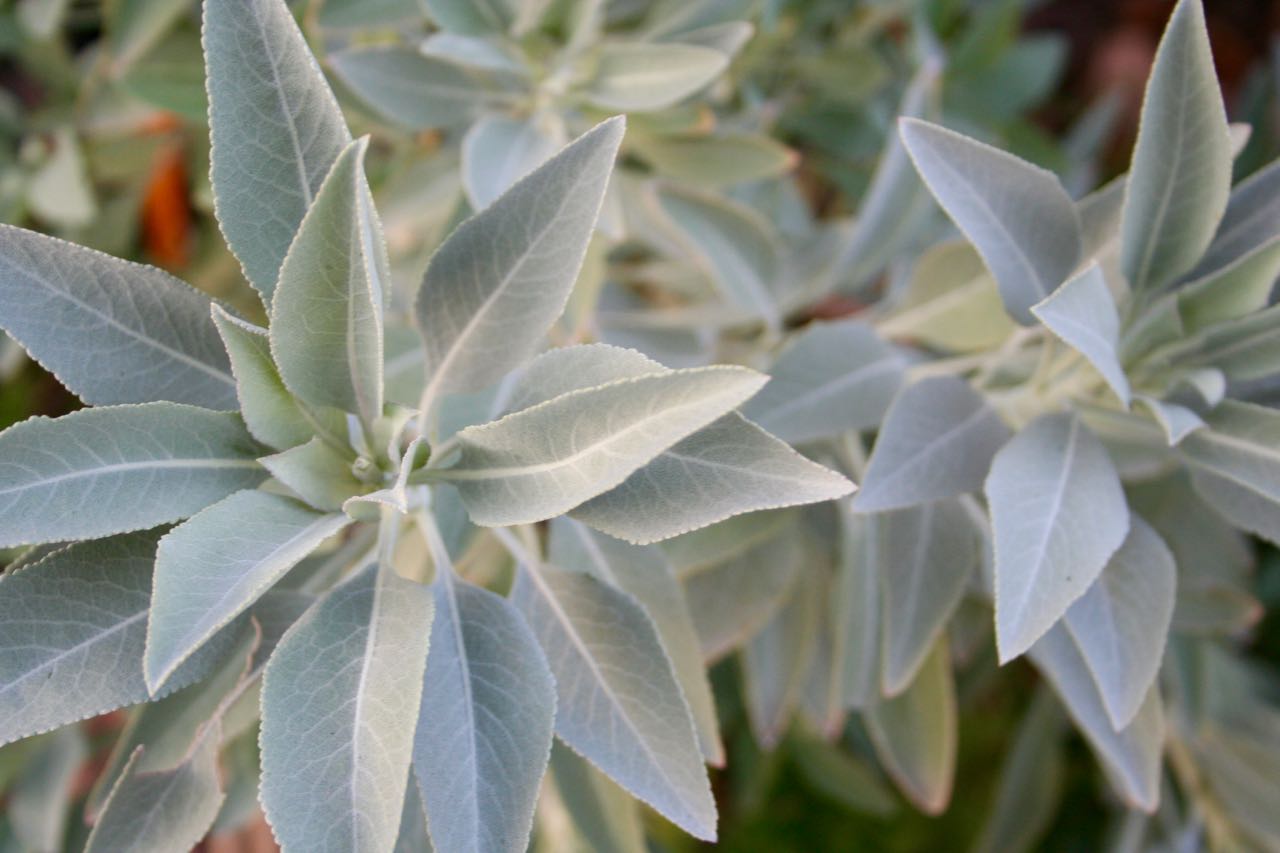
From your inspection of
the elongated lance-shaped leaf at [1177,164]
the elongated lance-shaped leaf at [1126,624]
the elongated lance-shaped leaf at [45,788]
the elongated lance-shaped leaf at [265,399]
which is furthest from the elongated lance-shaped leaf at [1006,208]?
the elongated lance-shaped leaf at [45,788]

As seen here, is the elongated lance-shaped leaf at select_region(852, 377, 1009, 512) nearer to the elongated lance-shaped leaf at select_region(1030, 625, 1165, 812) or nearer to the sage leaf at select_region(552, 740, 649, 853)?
the elongated lance-shaped leaf at select_region(1030, 625, 1165, 812)

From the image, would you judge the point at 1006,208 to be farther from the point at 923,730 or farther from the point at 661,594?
the point at 923,730

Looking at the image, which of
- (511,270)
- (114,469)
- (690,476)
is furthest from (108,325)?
(690,476)

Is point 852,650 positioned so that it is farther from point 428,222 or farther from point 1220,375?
point 428,222

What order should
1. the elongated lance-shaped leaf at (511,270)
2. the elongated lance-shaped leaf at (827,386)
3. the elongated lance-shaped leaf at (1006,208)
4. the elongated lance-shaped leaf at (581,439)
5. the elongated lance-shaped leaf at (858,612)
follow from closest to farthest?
the elongated lance-shaped leaf at (581,439), the elongated lance-shaped leaf at (511,270), the elongated lance-shaped leaf at (1006,208), the elongated lance-shaped leaf at (827,386), the elongated lance-shaped leaf at (858,612)

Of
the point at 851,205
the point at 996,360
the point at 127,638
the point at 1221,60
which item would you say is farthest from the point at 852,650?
the point at 1221,60

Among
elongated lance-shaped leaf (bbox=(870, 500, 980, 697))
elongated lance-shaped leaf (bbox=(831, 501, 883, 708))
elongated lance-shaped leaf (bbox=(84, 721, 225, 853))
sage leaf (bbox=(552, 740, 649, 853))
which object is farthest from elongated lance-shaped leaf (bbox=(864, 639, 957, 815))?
elongated lance-shaped leaf (bbox=(84, 721, 225, 853))

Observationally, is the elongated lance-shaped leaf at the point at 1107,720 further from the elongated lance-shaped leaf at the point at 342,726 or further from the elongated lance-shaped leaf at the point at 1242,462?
the elongated lance-shaped leaf at the point at 342,726
